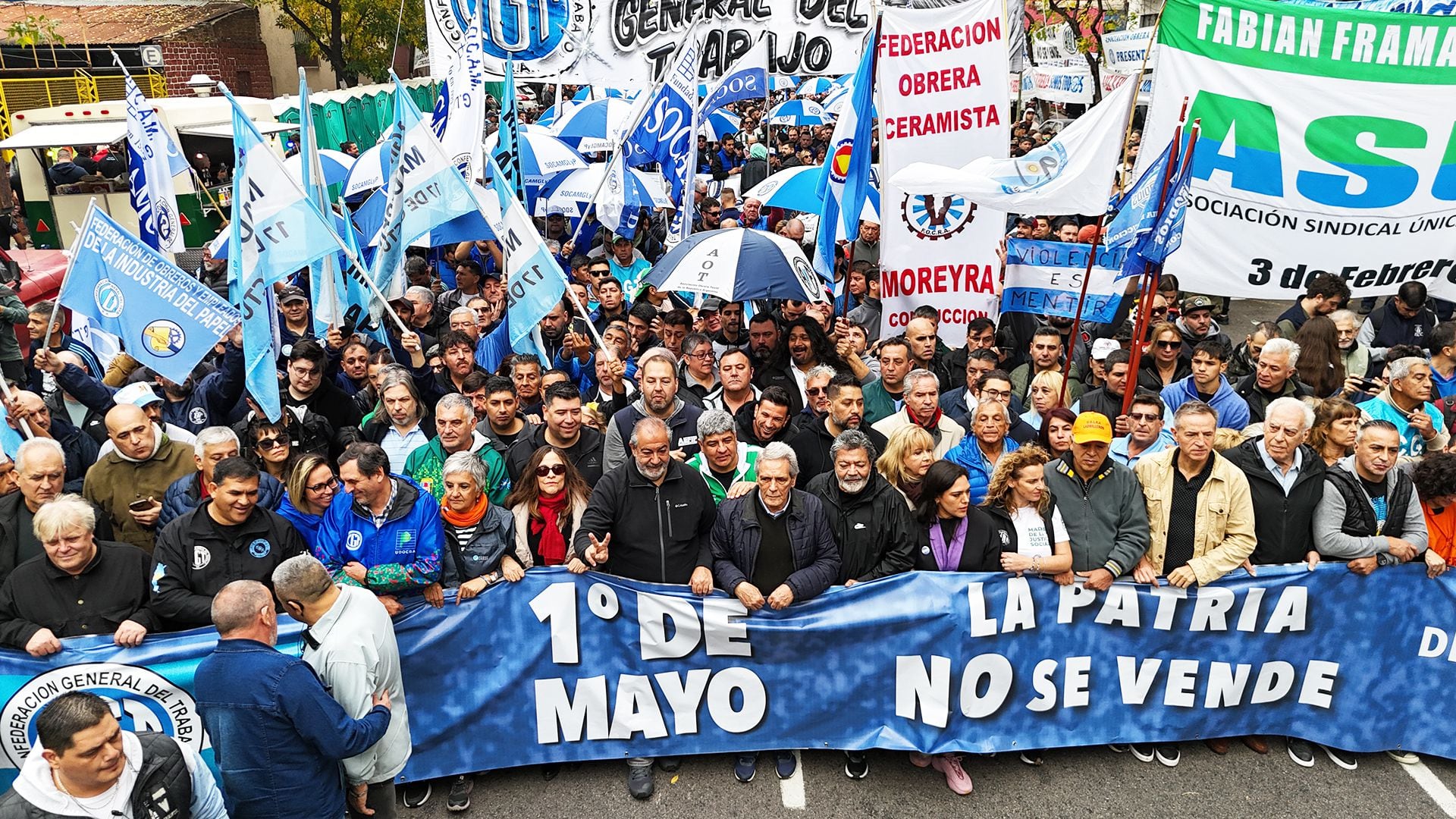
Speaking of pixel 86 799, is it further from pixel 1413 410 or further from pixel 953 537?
pixel 1413 410

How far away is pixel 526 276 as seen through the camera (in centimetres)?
720

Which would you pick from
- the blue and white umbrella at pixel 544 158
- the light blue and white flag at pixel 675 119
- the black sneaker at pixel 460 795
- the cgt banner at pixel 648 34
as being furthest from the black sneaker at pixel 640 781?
the cgt banner at pixel 648 34

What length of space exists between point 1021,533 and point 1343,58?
4.30 meters

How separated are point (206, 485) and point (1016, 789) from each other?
4.41m

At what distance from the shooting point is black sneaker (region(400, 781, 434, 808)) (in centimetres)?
514

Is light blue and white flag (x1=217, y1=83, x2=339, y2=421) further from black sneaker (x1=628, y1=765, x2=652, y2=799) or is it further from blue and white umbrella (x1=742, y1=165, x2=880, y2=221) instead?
blue and white umbrella (x1=742, y1=165, x2=880, y2=221)

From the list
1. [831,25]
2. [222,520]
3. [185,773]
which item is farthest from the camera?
[831,25]

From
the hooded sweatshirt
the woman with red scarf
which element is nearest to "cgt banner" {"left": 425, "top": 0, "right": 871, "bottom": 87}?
the woman with red scarf

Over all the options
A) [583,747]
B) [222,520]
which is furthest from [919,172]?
[222,520]

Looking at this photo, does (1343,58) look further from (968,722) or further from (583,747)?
(583,747)

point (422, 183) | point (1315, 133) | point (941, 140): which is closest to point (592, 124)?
point (422, 183)

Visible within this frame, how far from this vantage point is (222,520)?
4770mm

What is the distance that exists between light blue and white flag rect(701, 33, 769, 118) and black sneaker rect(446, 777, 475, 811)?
9570 millimetres

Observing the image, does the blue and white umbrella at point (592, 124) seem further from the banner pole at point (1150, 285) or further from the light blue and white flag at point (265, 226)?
the banner pole at point (1150, 285)
